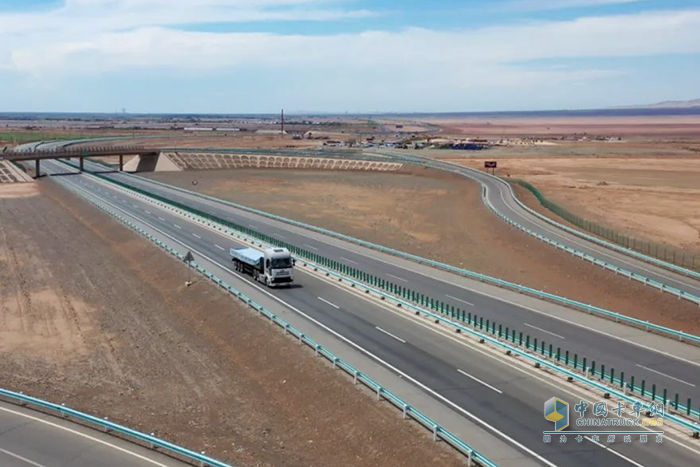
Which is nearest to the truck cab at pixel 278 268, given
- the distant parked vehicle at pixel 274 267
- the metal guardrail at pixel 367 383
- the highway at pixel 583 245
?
the distant parked vehicle at pixel 274 267

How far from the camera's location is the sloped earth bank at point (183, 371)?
2880cm

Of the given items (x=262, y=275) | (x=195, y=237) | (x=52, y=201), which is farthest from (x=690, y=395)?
(x=52, y=201)

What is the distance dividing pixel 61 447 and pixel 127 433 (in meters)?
2.51

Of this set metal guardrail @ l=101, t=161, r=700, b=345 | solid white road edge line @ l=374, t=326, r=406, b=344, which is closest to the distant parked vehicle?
solid white road edge line @ l=374, t=326, r=406, b=344

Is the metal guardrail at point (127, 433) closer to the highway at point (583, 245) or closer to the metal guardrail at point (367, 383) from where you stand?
the metal guardrail at point (367, 383)

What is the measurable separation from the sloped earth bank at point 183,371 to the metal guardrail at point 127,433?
6.72 feet

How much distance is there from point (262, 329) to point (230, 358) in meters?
2.83

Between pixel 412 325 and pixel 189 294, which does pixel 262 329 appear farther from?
pixel 189 294

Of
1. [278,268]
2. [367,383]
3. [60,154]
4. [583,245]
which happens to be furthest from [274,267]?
[60,154]

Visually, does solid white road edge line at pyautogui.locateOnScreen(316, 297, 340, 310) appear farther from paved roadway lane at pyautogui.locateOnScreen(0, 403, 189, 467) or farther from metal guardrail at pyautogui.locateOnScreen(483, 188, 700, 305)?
metal guardrail at pyautogui.locateOnScreen(483, 188, 700, 305)

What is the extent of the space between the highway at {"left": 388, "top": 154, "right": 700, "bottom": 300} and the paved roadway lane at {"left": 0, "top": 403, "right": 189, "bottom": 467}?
42489 millimetres

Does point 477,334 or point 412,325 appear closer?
point 477,334

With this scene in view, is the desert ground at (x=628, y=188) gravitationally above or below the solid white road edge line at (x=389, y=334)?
above

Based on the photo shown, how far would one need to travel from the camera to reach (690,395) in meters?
31.4
